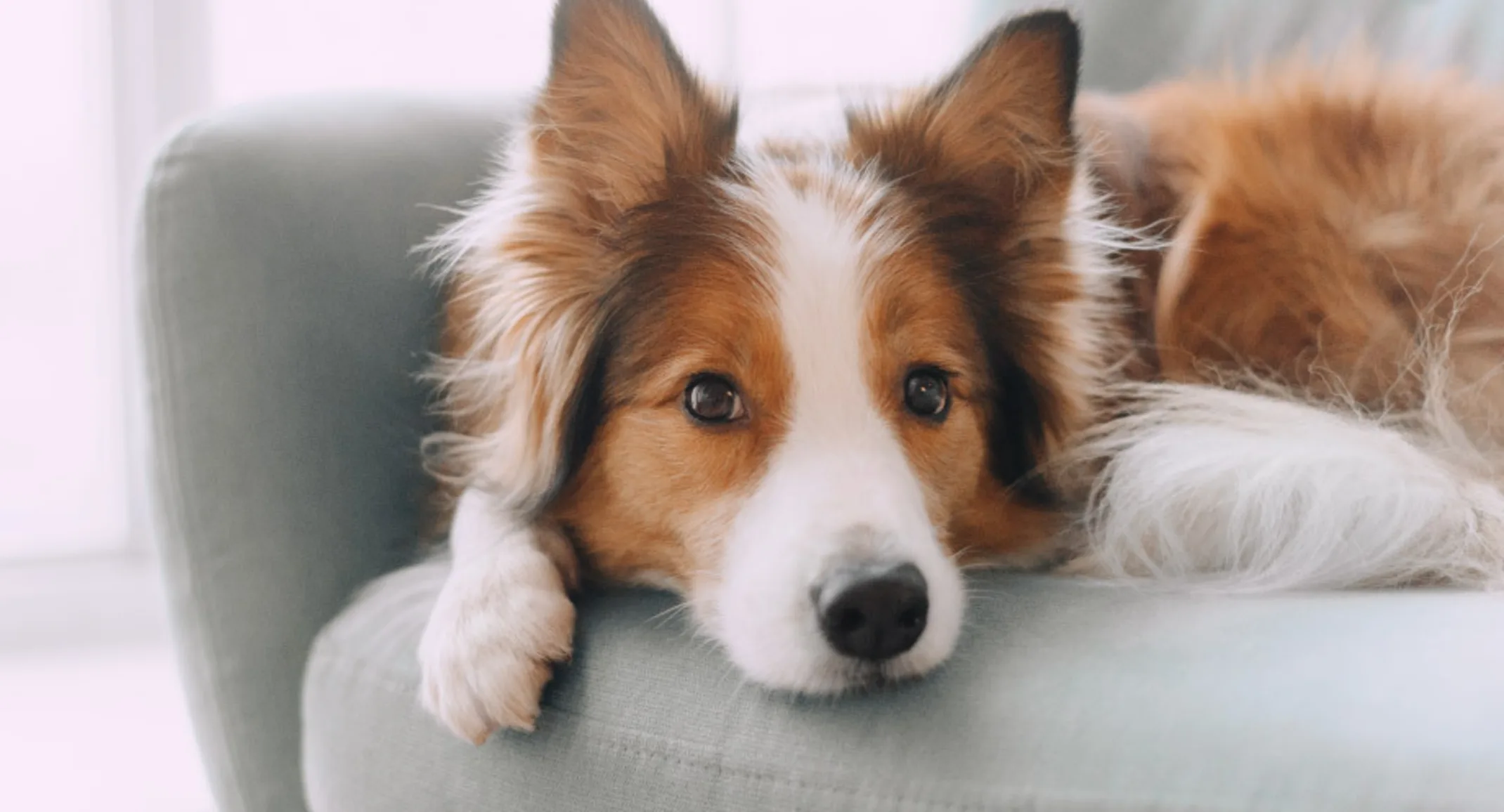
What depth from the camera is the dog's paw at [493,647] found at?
1.41 metres

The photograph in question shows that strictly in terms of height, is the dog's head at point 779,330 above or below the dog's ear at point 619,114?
below

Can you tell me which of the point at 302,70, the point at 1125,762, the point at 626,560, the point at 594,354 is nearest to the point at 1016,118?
the point at 594,354

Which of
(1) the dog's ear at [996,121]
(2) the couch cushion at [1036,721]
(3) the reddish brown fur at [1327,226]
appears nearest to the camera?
(2) the couch cushion at [1036,721]

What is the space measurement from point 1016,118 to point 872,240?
1.01 feet

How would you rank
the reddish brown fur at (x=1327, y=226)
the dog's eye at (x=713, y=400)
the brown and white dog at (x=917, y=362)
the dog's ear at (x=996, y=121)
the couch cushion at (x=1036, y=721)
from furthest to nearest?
the reddish brown fur at (x=1327, y=226) → the dog's ear at (x=996, y=121) → the dog's eye at (x=713, y=400) → the brown and white dog at (x=917, y=362) → the couch cushion at (x=1036, y=721)

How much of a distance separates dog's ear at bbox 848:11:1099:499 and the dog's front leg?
73 centimetres

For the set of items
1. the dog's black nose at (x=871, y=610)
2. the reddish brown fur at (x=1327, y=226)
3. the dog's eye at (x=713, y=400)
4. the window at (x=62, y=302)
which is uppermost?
the reddish brown fur at (x=1327, y=226)

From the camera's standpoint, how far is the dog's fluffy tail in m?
1.54

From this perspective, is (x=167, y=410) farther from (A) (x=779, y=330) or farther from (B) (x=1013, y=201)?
(B) (x=1013, y=201)

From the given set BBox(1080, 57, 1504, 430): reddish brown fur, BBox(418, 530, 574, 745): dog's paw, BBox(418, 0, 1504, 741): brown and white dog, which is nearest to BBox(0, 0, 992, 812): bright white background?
BBox(1080, 57, 1504, 430): reddish brown fur

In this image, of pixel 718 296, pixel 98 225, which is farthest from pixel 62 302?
pixel 718 296

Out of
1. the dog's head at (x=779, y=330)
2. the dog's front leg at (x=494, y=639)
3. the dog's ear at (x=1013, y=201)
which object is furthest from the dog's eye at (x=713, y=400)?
the dog's ear at (x=1013, y=201)

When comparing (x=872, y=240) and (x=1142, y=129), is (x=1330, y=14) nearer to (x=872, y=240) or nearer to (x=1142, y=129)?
(x=1142, y=129)

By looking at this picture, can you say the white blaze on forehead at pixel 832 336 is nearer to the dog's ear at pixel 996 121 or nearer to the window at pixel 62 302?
the dog's ear at pixel 996 121
